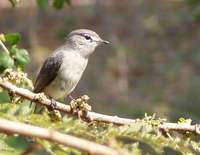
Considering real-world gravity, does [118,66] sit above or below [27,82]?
above

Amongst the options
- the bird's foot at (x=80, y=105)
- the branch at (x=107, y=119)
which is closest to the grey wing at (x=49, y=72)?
the bird's foot at (x=80, y=105)

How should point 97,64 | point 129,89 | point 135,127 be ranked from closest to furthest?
point 135,127
point 129,89
point 97,64

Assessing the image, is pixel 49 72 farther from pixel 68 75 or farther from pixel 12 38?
pixel 12 38

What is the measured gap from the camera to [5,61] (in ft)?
8.74

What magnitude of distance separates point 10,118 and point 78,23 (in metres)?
18.8

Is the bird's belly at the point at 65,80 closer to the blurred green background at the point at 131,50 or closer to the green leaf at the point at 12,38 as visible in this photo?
the green leaf at the point at 12,38

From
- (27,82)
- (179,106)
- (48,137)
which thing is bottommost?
(48,137)

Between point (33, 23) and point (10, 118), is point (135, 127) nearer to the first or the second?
point (10, 118)

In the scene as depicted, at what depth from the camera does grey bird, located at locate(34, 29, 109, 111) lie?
17.9 ft

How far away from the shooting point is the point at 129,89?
16.7 metres

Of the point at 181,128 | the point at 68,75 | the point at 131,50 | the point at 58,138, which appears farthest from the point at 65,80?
the point at 131,50

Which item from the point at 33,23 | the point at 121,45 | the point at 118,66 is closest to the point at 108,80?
the point at 118,66

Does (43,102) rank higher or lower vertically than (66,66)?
lower

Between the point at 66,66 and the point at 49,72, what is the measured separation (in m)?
0.22
